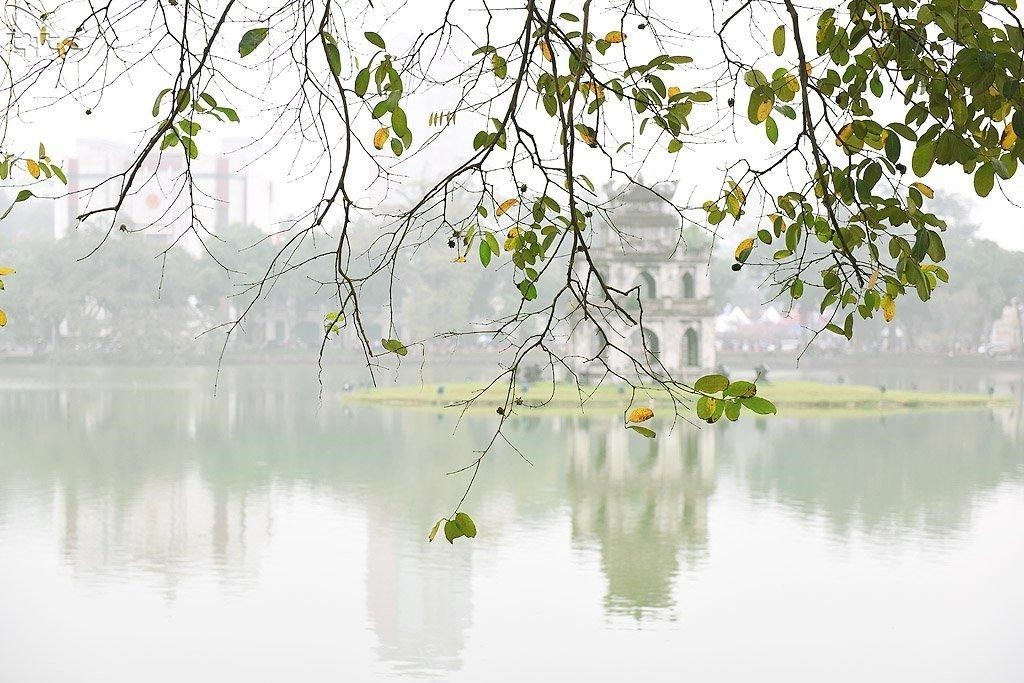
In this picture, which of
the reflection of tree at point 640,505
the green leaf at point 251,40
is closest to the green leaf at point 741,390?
the green leaf at point 251,40

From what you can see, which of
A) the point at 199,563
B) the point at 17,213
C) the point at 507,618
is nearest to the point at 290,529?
the point at 199,563

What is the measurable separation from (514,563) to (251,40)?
860 cm

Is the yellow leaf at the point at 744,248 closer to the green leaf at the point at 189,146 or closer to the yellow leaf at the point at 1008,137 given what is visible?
the yellow leaf at the point at 1008,137

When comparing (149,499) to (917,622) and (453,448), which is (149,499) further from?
(917,622)

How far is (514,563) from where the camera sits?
11055mm

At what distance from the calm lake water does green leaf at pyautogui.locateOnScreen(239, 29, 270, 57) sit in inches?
145

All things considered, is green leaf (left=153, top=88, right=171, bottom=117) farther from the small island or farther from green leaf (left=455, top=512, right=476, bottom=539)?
the small island

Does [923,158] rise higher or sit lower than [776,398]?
higher

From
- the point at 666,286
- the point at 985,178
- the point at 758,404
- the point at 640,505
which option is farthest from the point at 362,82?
the point at 666,286

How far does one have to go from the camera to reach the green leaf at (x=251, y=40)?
2838mm

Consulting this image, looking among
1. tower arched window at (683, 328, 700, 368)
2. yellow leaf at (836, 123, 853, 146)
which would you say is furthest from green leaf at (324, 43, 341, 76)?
tower arched window at (683, 328, 700, 368)

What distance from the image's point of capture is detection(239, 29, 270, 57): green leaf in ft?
9.31

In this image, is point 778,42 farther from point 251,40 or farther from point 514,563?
point 514,563

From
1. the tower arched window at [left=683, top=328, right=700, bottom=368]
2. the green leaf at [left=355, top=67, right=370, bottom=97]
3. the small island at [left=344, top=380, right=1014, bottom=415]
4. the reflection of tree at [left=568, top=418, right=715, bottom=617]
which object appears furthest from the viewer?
the tower arched window at [left=683, top=328, right=700, bottom=368]
